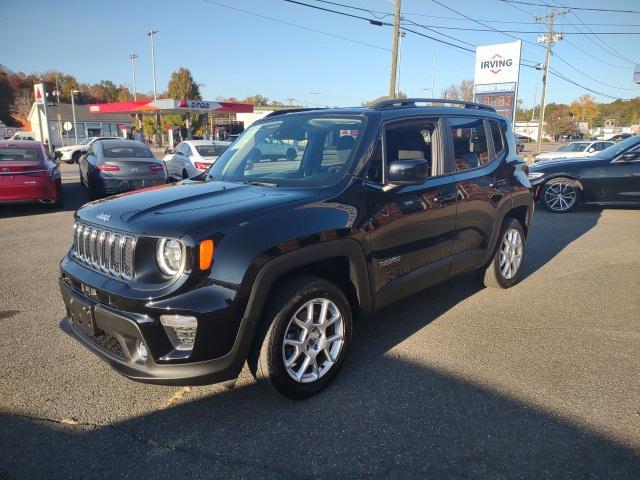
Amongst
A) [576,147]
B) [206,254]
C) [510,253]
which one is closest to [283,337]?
[206,254]

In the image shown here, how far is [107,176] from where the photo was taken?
10680 millimetres

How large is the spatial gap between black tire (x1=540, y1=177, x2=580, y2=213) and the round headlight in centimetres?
1010

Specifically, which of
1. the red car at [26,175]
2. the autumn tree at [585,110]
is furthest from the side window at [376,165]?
the autumn tree at [585,110]

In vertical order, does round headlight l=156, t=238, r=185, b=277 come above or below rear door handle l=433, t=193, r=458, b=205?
below

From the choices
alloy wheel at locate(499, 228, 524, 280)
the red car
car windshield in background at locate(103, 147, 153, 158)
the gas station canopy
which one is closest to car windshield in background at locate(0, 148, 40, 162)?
the red car

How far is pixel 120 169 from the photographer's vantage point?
10.8 metres

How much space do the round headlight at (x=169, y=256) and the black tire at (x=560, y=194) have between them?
10.1 meters

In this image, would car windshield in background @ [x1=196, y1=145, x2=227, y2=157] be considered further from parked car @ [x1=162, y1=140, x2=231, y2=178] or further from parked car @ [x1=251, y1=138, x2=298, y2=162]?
parked car @ [x1=251, y1=138, x2=298, y2=162]

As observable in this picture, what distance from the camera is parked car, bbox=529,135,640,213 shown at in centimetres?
998

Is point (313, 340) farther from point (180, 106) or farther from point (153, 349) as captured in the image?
point (180, 106)

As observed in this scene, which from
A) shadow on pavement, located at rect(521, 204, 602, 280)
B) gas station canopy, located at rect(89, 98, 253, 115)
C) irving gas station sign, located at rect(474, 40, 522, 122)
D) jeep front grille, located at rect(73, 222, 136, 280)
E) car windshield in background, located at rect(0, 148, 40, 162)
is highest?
irving gas station sign, located at rect(474, 40, 522, 122)

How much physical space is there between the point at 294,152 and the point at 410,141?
37.8 inches

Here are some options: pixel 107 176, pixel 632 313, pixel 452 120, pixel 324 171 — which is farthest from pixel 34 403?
pixel 107 176

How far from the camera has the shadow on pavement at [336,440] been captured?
2449 millimetres
